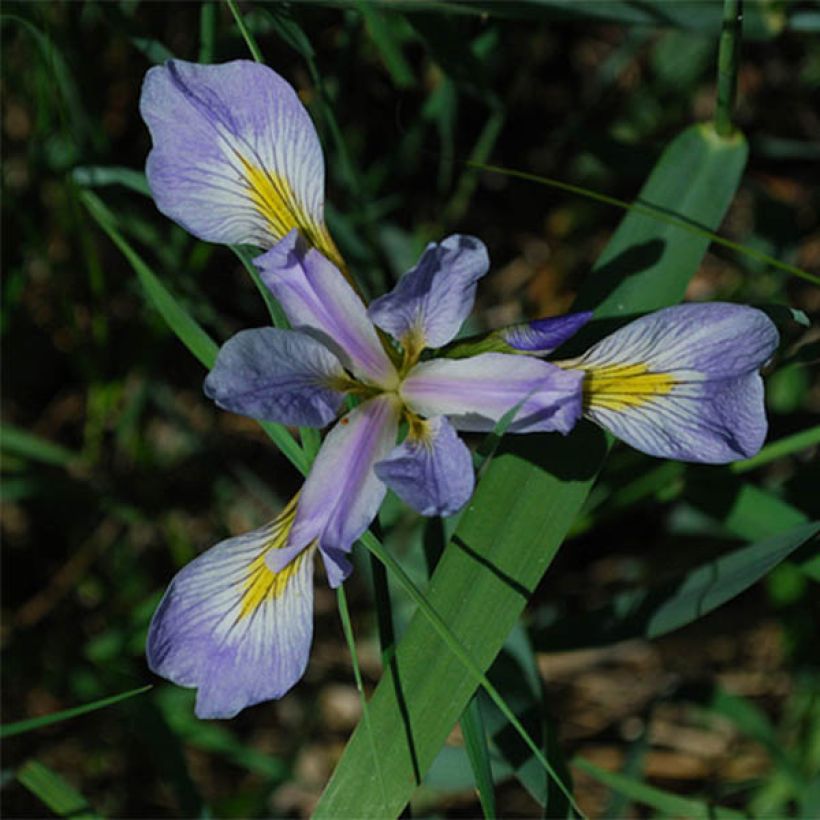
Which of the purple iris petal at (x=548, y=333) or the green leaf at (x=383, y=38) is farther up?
the green leaf at (x=383, y=38)

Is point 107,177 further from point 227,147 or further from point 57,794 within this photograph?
point 57,794

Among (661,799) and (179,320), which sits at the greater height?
(179,320)

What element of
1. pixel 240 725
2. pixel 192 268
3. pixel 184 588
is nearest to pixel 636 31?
pixel 192 268

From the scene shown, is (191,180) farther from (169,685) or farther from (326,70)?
(169,685)

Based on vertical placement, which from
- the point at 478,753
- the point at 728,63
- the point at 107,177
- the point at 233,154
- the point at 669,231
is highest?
the point at 233,154

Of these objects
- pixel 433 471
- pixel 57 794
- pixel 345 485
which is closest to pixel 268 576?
pixel 345 485

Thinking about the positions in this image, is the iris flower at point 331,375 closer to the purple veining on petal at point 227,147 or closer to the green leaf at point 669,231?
the purple veining on petal at point 227,147

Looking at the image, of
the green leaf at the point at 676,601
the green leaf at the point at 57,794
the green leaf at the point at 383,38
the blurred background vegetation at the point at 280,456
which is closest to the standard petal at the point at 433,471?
the green leaf at the point at 676,601
